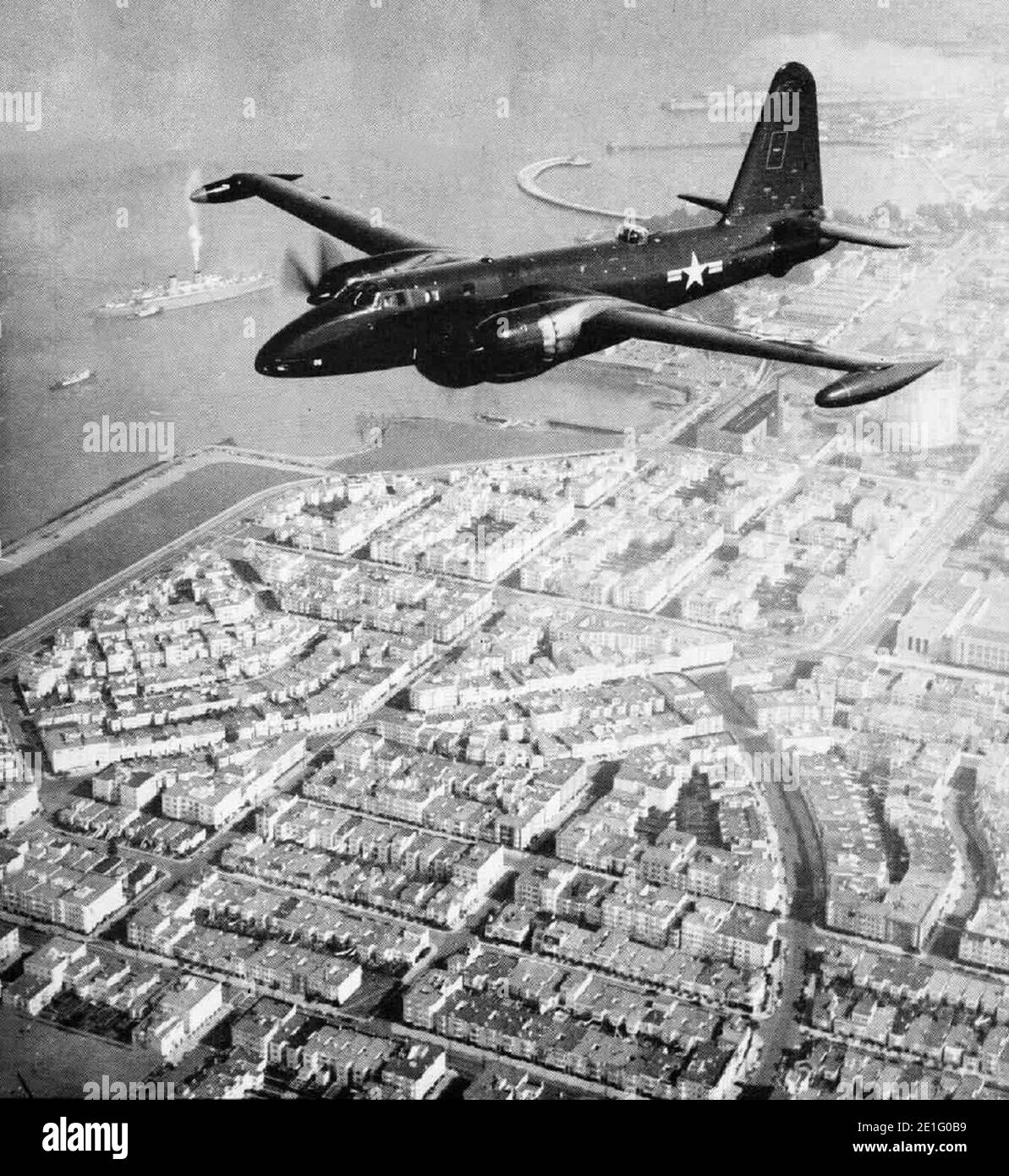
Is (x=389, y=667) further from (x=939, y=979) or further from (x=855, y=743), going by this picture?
(x=939, y=979)

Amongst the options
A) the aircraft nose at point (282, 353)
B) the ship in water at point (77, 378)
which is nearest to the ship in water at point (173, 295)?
the ship in water at point (77, 378)

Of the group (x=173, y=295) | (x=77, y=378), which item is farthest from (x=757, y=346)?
(x=77, y=378)

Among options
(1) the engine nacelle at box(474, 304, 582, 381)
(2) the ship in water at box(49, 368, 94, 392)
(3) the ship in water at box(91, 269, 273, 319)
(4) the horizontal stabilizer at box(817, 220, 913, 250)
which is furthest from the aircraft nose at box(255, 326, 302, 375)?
(2) the ship in water at box(49, 368, 94, 392)

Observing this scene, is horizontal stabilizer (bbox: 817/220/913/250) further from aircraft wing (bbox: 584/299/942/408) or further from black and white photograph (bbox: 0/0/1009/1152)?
aircraft wing (bbox: 584/299/942/408)

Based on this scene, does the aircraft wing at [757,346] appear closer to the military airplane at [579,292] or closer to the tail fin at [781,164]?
the military airplane at [579,292]

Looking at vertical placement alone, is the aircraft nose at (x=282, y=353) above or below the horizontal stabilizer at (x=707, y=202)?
below
